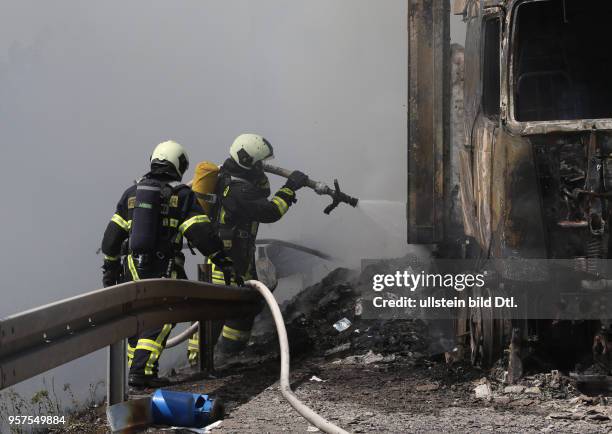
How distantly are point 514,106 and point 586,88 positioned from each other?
1161mm

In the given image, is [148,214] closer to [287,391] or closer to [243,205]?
[287,391]

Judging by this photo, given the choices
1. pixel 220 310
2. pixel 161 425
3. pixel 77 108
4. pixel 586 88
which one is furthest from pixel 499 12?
pixel 77 108

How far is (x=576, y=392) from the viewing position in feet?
19.9

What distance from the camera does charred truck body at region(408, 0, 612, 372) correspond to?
611 centimetres

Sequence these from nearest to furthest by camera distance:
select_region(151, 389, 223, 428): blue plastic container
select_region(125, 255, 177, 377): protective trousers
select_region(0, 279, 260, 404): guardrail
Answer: select_region(0, 279, 260, 404): guardrail → select_region(151, 389, 223, 428): blue plastic container → select_region(125, 255, 177, 377): protective trousers

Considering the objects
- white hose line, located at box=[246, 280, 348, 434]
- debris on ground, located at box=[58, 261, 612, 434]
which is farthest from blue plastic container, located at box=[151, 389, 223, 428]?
white hose line, located at box=[246, 280, 348, 434]

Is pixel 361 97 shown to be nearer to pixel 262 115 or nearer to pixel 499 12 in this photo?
pixel 262 115

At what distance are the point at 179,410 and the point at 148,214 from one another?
195cm

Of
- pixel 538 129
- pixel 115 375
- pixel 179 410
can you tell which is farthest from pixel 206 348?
pixel 538 129

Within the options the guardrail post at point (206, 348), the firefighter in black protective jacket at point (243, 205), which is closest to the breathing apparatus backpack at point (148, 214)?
the guardrail post at point (206, 348)

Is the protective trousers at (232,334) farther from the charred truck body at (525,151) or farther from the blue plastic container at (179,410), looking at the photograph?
the blue plastic container at (179,410)

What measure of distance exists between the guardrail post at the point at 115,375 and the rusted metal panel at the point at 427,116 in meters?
3.74

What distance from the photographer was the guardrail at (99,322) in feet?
13.8

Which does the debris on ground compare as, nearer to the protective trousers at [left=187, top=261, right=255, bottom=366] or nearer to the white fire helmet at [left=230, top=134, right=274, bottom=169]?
the protective trousers at [left=187, top=261, right=255, bottom=366]
